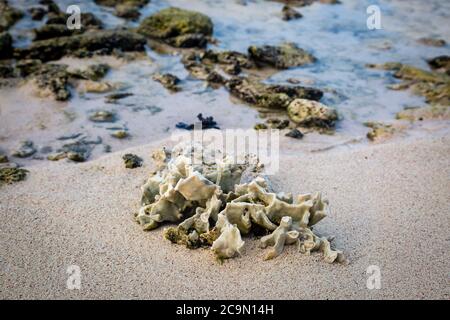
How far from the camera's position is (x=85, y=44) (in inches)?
332

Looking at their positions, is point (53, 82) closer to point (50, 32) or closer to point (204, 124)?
point (50, 32)

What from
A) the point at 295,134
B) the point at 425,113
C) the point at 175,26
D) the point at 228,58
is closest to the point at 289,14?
the point at 175,26

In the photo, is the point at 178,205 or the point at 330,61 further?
the point at 330,61

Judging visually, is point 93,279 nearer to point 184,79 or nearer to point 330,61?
point 184,79

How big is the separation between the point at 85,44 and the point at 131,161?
4.62 m

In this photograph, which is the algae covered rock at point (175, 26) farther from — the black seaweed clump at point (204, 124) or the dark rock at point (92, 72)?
the black seaweed clump at point (204, 124)

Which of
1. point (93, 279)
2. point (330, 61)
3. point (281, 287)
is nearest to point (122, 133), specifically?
point (93, 279)

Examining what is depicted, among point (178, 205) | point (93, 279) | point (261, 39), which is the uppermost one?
point (261, 39)

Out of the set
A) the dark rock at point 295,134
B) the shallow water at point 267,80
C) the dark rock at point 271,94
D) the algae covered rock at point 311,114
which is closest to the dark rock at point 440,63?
the shallow water at point 267,80

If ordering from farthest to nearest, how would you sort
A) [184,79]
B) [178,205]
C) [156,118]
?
[184,79] → [156,118] → [178,205]

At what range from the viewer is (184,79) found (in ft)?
25.3

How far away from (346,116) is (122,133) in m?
3.32

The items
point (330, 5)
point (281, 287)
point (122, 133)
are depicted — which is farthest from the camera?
point (330, 5)

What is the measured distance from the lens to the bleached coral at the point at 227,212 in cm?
325
